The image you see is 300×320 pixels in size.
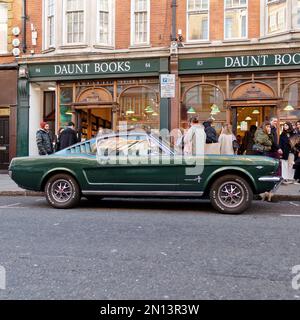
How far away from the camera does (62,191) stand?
8.05 meters

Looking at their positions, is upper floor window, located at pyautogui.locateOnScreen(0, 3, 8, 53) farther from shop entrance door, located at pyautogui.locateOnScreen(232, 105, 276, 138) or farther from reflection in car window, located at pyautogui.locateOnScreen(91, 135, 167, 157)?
reflection in car window, located at pyautogui.locateOnScreen(91, 135, 167, 157)

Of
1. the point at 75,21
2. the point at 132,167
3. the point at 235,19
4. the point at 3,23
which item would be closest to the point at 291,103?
the point at 235,19

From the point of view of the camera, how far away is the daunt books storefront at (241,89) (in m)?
13.2

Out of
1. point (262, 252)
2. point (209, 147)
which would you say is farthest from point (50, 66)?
point (262, 252)

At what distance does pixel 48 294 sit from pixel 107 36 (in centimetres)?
1290

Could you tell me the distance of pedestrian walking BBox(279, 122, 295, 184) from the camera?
11.6 m

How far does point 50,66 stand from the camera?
15008 millimetres

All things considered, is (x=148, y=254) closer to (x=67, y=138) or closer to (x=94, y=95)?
(x=67, y=138)

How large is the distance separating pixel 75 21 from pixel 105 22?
3.88 ft

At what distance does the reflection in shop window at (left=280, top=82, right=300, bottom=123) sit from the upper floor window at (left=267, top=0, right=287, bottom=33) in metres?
2.04

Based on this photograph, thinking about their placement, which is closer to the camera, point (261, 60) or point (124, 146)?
point (124, 146)

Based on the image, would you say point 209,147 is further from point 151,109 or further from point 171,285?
point 171,285

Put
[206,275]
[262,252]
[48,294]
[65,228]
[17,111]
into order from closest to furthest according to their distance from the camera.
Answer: [48,294]
[206,275]
[262,252]
[65,228]
[17,111]

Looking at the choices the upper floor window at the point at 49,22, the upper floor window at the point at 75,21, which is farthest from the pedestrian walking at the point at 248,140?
the upper floor window at the point at 49,22
